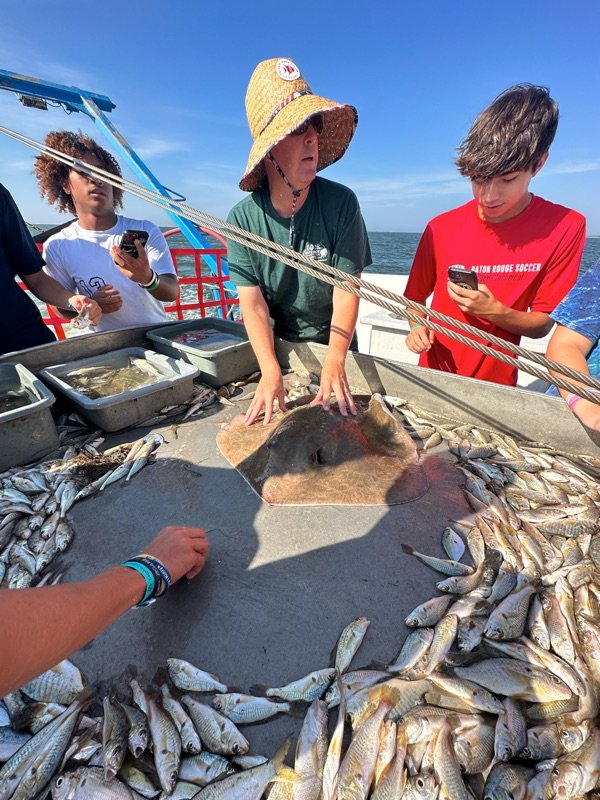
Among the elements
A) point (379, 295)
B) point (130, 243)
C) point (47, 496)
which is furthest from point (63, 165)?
point (379, 295)

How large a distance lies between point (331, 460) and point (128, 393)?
2023 mm

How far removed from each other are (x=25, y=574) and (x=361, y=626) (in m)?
2.00

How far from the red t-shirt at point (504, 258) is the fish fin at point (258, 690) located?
3014mm

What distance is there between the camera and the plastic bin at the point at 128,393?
3357 millimetres

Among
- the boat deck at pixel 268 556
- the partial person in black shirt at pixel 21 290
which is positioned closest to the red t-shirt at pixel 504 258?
the boat deck at pixel 268 556

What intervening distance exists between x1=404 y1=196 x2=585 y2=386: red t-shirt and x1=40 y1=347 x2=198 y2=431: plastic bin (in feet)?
8.30

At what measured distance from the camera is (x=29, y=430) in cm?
308

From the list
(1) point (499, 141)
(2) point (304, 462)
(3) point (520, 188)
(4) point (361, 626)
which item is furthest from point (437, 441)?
(1) point (499, 141)

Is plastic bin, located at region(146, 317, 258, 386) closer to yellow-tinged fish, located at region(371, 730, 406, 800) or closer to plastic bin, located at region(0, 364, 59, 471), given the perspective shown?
plastic bin, located at region(0, 364, 59, 471)

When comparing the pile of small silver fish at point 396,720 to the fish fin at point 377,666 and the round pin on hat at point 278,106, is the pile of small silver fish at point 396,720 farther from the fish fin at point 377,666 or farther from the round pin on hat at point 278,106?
the round pin on hat at point 278,106

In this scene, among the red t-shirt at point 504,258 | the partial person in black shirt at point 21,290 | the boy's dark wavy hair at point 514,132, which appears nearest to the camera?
the boy's dark wavy hair at point 514,132

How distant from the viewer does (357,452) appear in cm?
286

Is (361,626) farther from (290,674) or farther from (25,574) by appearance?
(25,574)

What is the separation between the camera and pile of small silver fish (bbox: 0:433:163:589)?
2.32 meters
